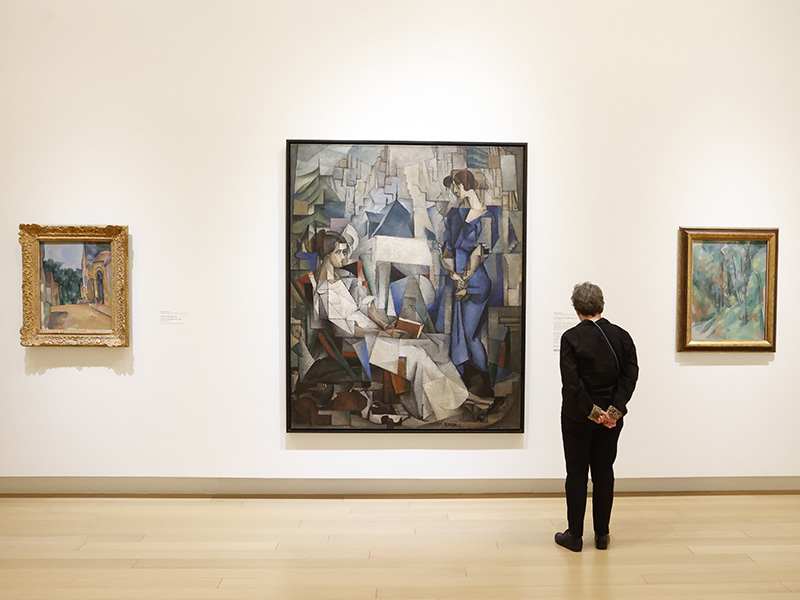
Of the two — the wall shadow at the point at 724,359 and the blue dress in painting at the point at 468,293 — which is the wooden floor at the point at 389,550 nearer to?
the wall shadow at the point at 724,359

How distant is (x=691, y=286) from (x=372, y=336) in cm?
310

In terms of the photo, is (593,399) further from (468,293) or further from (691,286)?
(691,286)

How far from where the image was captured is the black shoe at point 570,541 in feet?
15.3

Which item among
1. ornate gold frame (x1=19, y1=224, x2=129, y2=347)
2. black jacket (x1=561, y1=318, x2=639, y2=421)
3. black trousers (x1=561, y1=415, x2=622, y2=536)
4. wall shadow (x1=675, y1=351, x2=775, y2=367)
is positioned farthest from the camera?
wall shadow (x1=675, y1=351, x2=775, y2=367)

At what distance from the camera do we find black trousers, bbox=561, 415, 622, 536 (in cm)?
456

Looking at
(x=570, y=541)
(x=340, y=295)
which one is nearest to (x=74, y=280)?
(x=340, y=295)

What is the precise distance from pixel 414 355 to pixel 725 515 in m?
3.07

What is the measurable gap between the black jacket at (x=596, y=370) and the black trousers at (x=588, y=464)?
142 mm

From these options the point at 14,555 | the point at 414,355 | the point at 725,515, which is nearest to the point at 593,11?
the point at 414,355

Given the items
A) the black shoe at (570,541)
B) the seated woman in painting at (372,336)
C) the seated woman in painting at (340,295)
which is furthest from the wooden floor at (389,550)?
the seated woman in painting at (340,295)

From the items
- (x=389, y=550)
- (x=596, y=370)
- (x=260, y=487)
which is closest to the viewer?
(x=596, y=370)

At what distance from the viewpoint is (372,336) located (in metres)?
5.80

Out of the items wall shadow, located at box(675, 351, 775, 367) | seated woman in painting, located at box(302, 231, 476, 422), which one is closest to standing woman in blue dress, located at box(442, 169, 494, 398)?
seated woman in painting, located at box(302, 231, 476, 422)

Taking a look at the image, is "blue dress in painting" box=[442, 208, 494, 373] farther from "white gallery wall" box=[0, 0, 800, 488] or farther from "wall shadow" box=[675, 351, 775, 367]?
"wall shadow" box=[675, 351, 775, 367]
